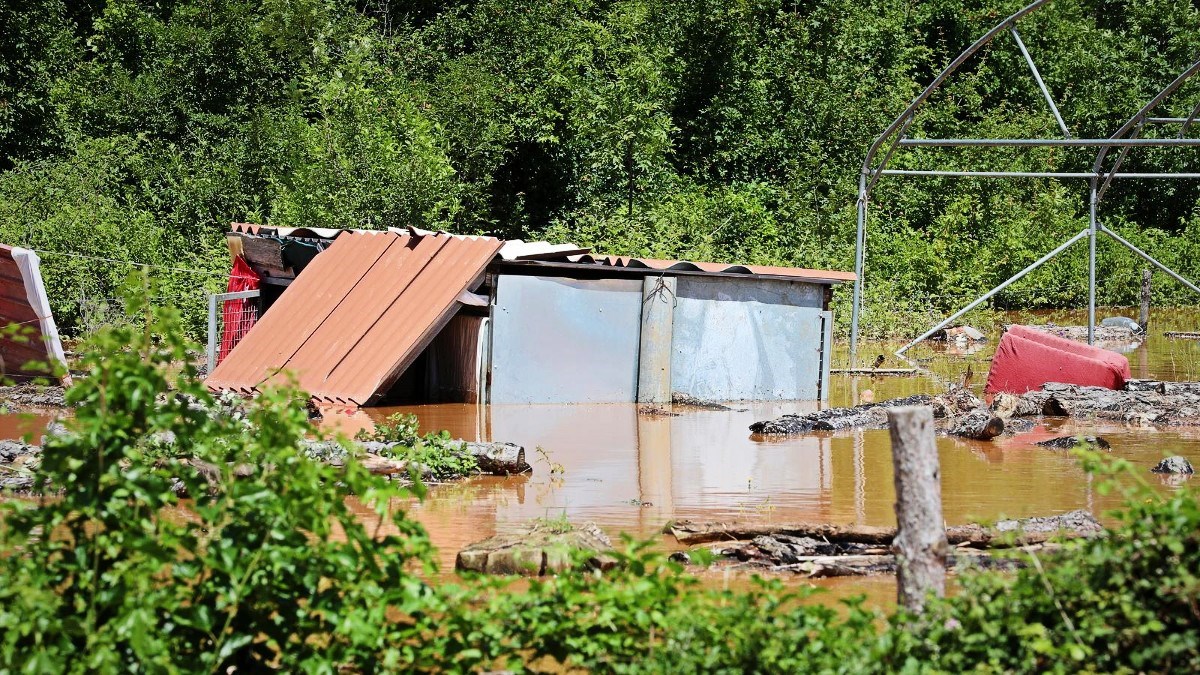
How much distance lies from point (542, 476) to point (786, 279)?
268 inches

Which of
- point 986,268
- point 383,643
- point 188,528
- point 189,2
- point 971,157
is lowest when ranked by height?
point 383,643

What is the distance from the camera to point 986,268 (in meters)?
28.3

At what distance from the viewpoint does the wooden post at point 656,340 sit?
16.2 meters

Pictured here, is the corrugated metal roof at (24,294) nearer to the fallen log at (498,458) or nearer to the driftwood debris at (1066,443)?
the fallen log at (498,458)

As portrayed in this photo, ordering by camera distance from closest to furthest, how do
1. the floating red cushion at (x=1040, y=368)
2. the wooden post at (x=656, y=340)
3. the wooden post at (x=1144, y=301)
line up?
the wooden post at (x=656, y=340), the floating red cushion at (x=1040, y=368), the wooden post at (x=1144, y=301)

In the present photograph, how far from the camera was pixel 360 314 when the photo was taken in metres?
15.6

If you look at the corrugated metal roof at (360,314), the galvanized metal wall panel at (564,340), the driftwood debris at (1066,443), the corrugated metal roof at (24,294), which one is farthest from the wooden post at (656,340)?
the corrugated metal roof at (24,294)

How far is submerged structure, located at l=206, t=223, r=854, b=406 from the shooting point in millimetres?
15297

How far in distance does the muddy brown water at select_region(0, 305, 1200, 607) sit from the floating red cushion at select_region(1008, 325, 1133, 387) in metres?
2.24

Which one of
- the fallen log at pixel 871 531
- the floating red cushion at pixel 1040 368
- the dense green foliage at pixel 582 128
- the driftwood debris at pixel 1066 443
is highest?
the dense green foliage at pixel 582 128

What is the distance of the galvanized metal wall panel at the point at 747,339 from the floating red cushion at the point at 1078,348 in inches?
103

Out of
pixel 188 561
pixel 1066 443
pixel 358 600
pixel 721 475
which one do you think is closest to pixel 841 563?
pixel 358 600

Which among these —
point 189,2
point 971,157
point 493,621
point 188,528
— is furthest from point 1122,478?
point 189,2

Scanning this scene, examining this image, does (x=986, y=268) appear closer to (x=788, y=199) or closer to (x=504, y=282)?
(x=788, y=199)
